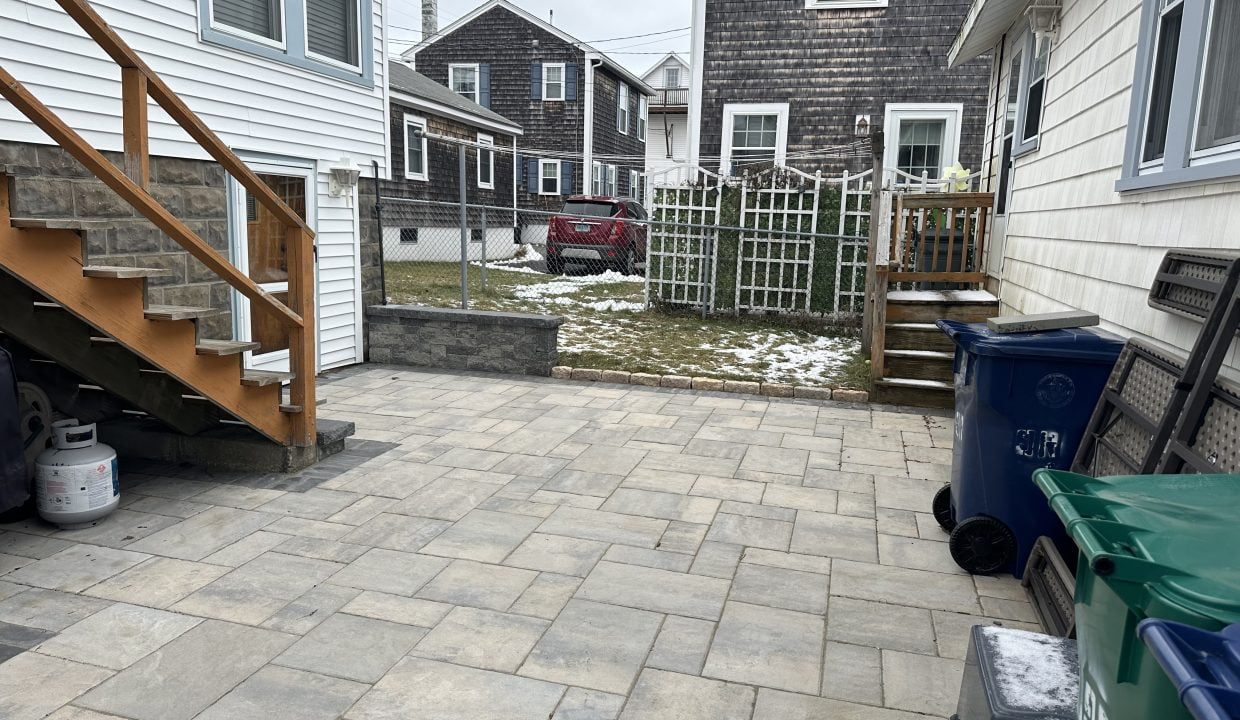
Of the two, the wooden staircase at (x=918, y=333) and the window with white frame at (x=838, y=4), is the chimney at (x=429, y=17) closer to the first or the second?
the window with white frame at (x=838, y=4)

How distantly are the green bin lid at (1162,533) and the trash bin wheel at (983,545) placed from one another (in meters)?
1.98

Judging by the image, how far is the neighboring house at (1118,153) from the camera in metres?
3.00

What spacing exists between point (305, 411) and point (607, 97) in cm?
2112

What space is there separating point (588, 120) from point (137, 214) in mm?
18491

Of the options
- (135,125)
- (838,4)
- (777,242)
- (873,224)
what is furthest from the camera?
(838,4)

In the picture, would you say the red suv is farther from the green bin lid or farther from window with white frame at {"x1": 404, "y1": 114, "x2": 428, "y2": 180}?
the green bin lid

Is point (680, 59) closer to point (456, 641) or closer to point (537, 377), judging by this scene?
point (537, 377)

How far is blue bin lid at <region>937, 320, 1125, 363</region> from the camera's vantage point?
10.3ft

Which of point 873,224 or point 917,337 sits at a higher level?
point 873,224

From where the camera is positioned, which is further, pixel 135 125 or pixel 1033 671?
pixel 135 125

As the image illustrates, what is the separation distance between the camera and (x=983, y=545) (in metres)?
3.35

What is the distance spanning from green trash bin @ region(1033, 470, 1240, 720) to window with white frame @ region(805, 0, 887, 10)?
1240cm

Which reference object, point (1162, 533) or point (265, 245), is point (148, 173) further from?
point (1162, 533)

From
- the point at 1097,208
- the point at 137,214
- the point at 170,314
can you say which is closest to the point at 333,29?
the point at 137,214
